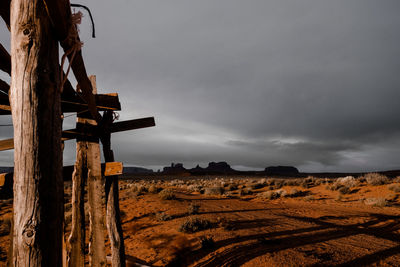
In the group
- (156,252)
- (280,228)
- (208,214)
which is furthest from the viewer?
(208,214)

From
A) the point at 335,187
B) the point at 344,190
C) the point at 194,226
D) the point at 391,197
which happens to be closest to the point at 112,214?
the point at 194,226

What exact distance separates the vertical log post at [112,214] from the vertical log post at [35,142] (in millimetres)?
2596

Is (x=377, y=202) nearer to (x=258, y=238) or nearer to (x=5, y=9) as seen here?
(x=258, y=238)

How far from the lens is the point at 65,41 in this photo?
187 centimetres

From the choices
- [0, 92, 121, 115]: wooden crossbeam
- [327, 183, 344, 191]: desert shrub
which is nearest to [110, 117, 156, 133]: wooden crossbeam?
[0, 92, 121, 115]: wooden crossbeam

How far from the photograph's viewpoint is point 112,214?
4.09 m

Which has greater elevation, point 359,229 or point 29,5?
point 29,5

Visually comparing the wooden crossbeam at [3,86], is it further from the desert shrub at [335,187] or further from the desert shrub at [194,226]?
the desert shrub at [335,187]

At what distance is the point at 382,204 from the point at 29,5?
18.1m

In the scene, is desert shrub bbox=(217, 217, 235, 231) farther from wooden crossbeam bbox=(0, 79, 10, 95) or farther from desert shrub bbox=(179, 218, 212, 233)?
wooden crossbeam bbox=(0, 79, 10, 95)

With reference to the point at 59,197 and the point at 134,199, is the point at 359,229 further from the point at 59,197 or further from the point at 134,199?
the point at 134,199

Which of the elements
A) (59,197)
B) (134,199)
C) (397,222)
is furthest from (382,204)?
(59,197)

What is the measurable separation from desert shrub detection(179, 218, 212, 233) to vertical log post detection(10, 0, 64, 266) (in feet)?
21.3

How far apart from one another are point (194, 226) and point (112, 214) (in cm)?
440
